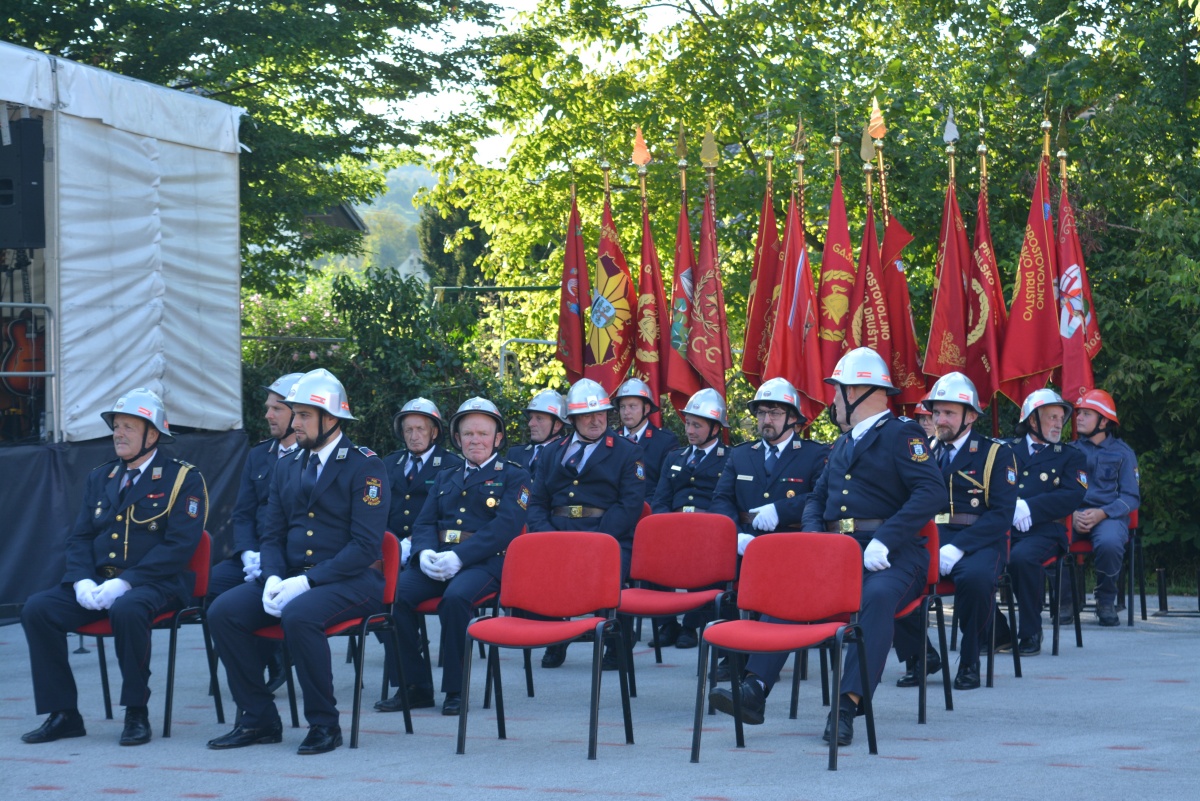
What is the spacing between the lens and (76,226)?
10.4 meters

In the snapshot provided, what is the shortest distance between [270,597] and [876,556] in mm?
2778

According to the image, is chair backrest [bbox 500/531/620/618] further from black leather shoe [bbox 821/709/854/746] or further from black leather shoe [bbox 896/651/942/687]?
black leather shoe [bbox 896/651/942/687]

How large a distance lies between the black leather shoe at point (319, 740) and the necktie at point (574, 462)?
2.75 m

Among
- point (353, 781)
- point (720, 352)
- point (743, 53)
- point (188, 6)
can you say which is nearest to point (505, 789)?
point (353, 781)

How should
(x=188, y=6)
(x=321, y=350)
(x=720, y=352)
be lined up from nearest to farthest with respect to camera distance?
1. (x=720, y=352)
2. (x=188, y=6)
3. (x=321, y=350)

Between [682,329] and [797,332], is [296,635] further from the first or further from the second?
[682,329]

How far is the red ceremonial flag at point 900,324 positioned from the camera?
10953 mm

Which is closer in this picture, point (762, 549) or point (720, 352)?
point (762, 549)

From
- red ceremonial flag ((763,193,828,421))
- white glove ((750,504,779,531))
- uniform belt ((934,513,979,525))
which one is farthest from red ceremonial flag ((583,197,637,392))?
uniform belt ((934,513,979,525))

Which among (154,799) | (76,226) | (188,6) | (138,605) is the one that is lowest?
(154,799)

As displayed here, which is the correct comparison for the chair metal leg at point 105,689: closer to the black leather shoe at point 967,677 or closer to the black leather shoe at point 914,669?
the black leather shoe at point 914,669

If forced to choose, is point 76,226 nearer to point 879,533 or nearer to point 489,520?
point 489,520

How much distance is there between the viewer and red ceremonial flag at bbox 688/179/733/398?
36.8ft

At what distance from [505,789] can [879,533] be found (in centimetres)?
220
